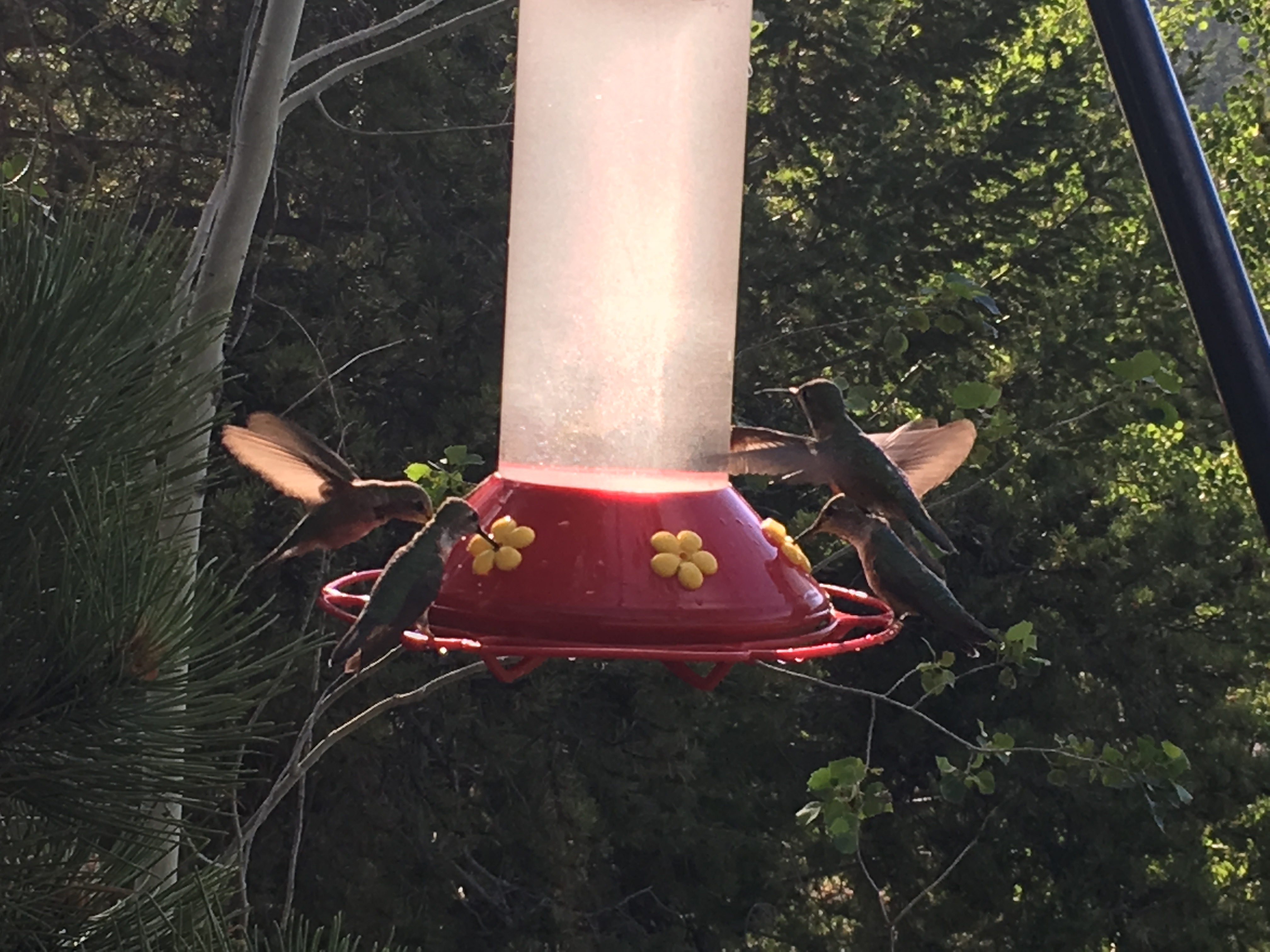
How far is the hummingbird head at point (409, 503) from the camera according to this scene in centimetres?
164

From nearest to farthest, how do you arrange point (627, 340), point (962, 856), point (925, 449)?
point (627, 340)
point (925, 449)
point (962, 856)

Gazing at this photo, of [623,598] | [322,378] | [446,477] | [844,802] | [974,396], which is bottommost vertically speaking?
[844,802]

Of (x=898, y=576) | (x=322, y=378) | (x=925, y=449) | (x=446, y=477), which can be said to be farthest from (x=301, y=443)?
(x=322, y=378)

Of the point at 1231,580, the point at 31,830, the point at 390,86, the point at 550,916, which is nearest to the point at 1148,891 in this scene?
the point at 1231,580

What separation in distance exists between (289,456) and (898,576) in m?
0.77

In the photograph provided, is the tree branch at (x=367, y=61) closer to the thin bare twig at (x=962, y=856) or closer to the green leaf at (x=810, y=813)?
the green leaf at (x=810, y=813)

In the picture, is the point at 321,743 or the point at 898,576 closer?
the point at 898,576

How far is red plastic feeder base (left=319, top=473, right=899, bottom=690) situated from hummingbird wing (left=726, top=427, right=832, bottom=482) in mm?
111

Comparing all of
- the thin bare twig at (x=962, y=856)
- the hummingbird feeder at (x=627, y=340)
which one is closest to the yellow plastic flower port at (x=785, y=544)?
the hummingbird feeder at (x=627, y=340)

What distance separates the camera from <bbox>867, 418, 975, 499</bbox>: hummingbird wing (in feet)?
6.31

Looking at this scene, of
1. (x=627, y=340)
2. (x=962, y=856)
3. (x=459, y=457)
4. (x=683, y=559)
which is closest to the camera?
(x=683, y=559)

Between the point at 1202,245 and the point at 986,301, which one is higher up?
the point at 1202,245

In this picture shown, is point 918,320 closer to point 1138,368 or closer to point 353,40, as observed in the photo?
point 1138,368

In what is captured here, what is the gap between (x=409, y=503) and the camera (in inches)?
64.6
